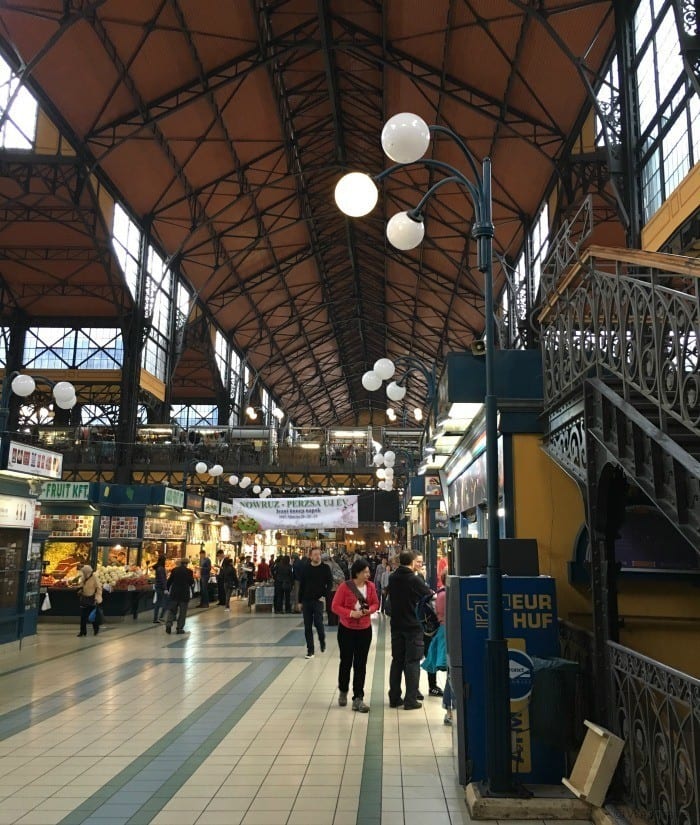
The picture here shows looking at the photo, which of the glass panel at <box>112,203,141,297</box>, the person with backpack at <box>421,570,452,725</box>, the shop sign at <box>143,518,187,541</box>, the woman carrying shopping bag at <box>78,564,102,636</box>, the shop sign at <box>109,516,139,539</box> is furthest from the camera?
the glass panel at <box>112,203,141,297</box>

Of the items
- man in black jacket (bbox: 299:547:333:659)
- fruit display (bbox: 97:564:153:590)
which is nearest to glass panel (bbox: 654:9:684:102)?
man in black jacket (bbox: 299:547:333:659)

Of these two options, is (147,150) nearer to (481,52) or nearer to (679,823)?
(481,52)

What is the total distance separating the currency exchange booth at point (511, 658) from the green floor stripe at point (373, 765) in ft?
2.24

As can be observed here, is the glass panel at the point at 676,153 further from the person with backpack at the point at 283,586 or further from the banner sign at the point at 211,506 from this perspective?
the banner sign at the point at 211,506

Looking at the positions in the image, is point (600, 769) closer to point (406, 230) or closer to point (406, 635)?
point (406, 635)

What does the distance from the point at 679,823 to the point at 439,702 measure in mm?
4649

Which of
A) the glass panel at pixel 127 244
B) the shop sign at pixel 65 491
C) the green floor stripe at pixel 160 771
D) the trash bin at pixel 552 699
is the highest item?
the glass panel at pixel 127 244

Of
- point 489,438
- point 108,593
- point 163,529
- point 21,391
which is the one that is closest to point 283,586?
Answer: point 108,593

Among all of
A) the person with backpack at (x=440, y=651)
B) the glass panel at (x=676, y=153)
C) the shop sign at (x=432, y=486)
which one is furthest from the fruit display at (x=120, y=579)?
the glass panel at (x=676, y=153)

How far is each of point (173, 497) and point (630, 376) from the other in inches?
713

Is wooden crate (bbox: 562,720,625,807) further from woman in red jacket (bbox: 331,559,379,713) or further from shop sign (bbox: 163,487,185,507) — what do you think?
shop sign (bbox: 163,487,185,507)

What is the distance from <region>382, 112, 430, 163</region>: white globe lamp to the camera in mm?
5098

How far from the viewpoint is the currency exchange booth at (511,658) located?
199 inches

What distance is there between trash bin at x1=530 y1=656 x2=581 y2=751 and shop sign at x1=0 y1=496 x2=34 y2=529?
1012 centimetres
